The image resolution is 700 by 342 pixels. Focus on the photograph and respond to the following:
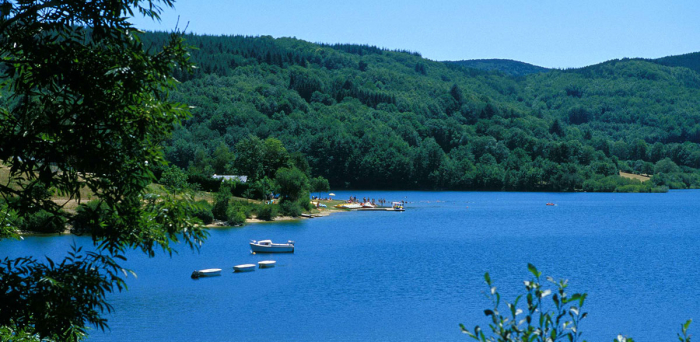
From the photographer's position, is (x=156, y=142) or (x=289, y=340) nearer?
(x=156, y=142)

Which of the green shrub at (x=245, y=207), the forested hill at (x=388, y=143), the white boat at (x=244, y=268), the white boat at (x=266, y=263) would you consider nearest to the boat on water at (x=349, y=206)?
the green shrub at (x=245, y=207)

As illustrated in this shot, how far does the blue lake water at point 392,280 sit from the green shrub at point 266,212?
10.4 feet

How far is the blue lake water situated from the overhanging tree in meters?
1.14

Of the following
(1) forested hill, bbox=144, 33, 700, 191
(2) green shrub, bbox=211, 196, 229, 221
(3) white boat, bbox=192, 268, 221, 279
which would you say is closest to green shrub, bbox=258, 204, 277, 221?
(2) green shrub, bbox=211, 196, 229, 221

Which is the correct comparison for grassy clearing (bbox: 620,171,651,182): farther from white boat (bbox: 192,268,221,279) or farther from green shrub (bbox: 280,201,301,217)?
white boat (bbox: 192,268,221,279)

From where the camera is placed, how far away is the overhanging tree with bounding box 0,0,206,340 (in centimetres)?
794

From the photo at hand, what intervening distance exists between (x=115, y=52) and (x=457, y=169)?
139256mm

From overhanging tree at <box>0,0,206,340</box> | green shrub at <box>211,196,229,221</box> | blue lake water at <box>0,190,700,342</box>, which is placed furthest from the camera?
green shrub at <box>211,196,229,221</box>

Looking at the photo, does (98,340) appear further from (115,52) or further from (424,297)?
(115,52)

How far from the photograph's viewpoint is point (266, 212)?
65812mm

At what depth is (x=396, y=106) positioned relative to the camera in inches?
7756

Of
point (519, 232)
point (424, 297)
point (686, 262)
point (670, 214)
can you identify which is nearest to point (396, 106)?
point (670, 214)

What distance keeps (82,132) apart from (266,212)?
57.9 metres

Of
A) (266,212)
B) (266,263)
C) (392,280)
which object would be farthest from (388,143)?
(392,280)
